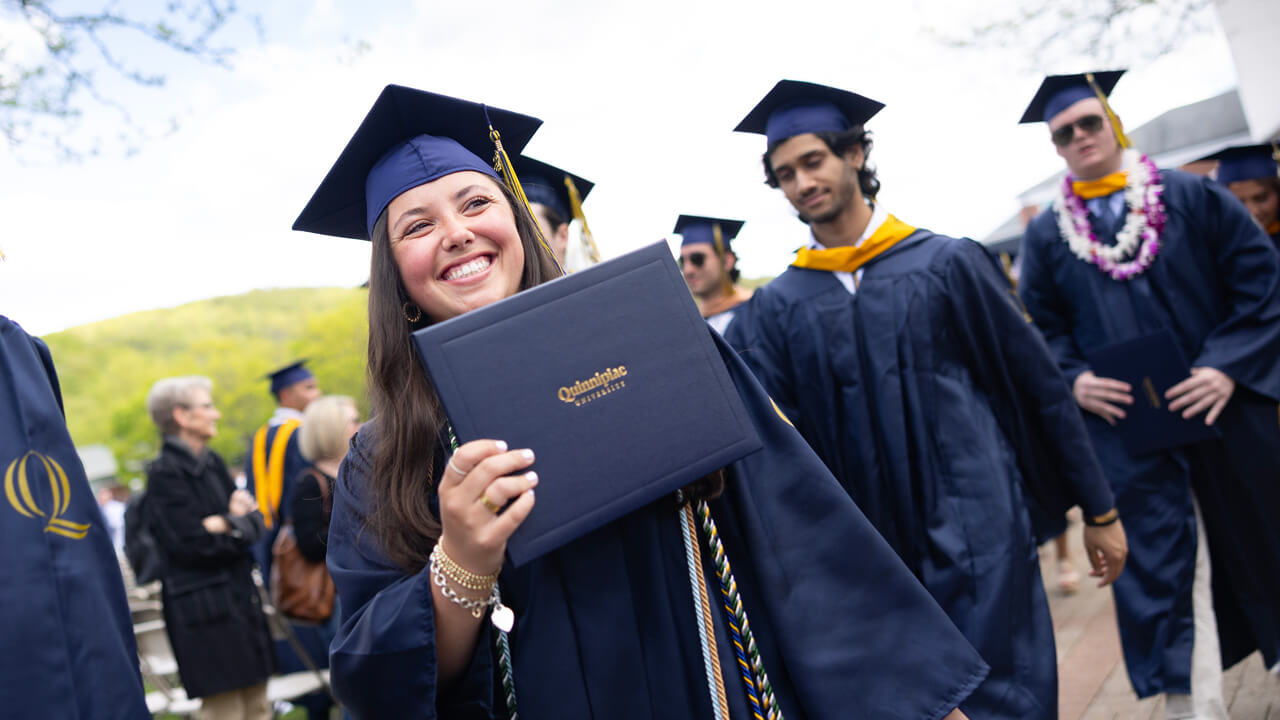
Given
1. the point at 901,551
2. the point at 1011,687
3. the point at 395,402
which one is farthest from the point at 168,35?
the point at 1011,687

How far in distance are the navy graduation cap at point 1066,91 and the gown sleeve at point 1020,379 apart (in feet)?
5.37

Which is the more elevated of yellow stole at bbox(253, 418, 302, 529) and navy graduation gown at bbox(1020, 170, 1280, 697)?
yellow stole at bbox(253, 418, 302, 529)

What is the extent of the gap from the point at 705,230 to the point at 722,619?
463 centimetres

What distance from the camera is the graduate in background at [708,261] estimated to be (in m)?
5.89

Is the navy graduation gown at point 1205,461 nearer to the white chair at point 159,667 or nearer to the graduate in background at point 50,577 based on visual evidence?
the graduate in background at point 50,577

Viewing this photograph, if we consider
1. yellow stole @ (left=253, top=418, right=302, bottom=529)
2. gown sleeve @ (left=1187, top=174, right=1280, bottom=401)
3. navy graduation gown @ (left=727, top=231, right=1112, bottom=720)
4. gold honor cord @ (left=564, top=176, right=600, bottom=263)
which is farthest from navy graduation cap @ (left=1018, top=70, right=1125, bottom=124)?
yellow stole @ (left=253, top=418, right=302, bottom=529)

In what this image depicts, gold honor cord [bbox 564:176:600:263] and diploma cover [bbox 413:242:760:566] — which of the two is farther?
gold honor cord [bbox 564:176:600:263]

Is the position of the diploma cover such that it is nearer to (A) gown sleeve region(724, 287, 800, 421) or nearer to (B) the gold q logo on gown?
(B) the gold q logo on gown

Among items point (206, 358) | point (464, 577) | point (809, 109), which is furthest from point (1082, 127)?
point (206, 358)

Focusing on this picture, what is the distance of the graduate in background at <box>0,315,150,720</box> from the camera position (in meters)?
1.41

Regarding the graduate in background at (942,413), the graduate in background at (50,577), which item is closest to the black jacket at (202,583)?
the graduate in background at (942,413)

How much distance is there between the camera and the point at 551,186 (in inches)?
153

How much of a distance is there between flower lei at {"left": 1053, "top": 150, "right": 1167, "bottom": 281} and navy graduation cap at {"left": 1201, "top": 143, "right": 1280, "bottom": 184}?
9.32 ft

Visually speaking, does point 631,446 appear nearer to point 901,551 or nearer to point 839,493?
point 839,493
